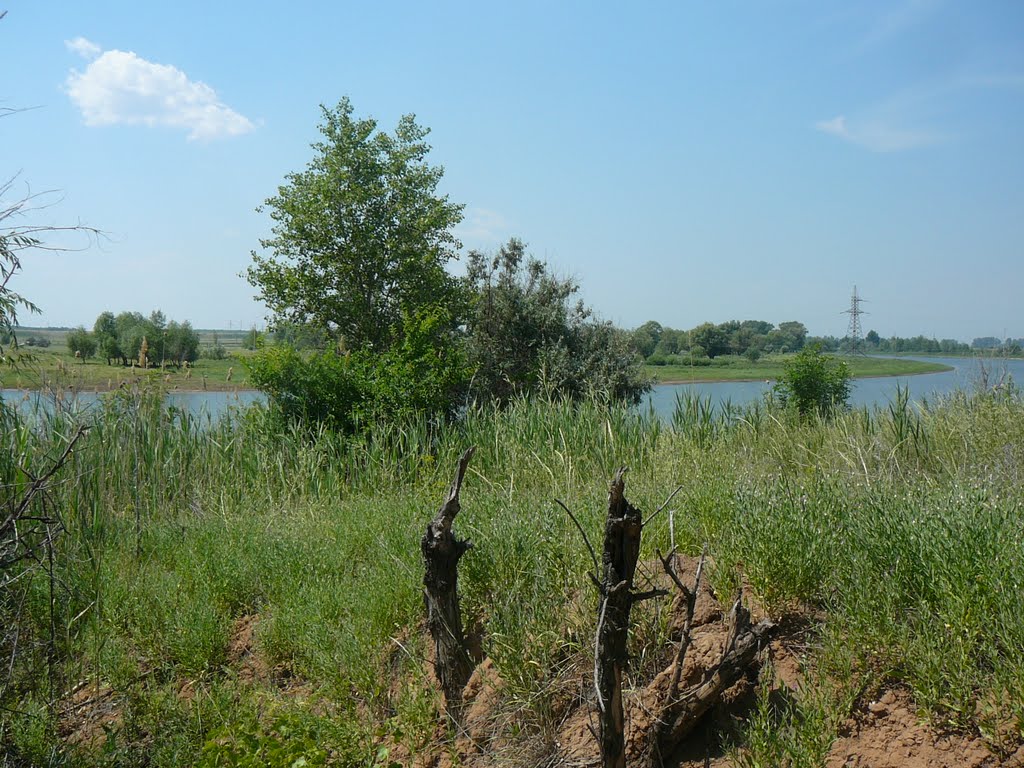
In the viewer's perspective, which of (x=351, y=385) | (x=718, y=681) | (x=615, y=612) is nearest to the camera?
(x=615, y=612)

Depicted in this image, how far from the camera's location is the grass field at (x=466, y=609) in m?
3.66

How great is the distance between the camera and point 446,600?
4617mm

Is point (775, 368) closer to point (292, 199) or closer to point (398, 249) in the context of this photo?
point (398, 249)

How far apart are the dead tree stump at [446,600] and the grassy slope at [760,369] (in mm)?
10211

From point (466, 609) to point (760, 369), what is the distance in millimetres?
14459

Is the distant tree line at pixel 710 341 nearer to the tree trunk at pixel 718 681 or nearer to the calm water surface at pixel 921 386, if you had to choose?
the calm water surface at pixel 921 386

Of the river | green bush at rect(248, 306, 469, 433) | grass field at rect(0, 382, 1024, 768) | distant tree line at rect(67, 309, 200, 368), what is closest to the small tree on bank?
distant tree line at rect(67, 309, 200, 368)

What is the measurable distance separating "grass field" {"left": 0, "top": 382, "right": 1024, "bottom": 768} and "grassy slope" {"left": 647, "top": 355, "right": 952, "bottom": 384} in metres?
8.08

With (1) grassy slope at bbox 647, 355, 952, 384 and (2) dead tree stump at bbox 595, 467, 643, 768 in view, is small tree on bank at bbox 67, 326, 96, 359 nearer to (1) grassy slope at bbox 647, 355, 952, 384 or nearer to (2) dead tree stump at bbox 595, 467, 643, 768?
(1) grassy slope at bbox 647, 355, 952, 384

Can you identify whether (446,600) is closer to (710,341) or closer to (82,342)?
(82,342)

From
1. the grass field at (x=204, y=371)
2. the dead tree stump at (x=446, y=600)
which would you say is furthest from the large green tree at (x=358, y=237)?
the dead tree stump at (x=446, y=600)

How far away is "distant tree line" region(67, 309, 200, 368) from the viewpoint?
13.1 m

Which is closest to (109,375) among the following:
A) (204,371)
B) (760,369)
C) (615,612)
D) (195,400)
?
(195,400)

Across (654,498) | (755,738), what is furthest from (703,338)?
(755,738)
